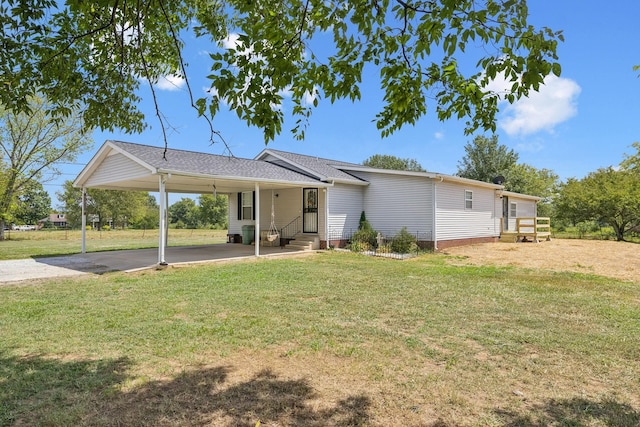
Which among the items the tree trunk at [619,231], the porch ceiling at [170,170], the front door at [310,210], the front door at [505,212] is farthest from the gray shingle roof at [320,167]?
the tree trunk at [619,231]

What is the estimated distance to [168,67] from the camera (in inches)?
203

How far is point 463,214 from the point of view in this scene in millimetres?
16719

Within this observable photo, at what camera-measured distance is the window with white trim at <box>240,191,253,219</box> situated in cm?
1850

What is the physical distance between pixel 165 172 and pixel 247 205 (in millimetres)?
8346

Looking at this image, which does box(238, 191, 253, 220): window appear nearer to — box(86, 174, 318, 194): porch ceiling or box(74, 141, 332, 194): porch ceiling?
box(86, 174, 318, 194): porch ceiling

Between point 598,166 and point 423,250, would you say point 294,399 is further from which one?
point 598,166

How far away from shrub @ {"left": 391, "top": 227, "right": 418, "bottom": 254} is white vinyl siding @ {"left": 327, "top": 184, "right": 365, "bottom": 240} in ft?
7.81

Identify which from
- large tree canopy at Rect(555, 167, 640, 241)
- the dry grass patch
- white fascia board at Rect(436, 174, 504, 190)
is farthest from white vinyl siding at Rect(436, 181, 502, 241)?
large tree canopy at Rect(555, 167, 640, 241)

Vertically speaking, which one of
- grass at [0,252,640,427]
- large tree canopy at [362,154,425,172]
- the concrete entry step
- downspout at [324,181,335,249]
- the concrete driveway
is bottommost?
grass at [0,252,640,427]

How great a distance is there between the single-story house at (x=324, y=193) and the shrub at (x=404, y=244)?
29.3 inches

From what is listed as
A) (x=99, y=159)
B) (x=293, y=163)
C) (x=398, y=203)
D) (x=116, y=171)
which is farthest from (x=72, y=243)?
(x=398, y=203)

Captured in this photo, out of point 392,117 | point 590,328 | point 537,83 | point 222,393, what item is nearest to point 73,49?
point 392,117

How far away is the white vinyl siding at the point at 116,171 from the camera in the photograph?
39.5 ft

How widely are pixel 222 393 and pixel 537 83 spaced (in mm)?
3450
